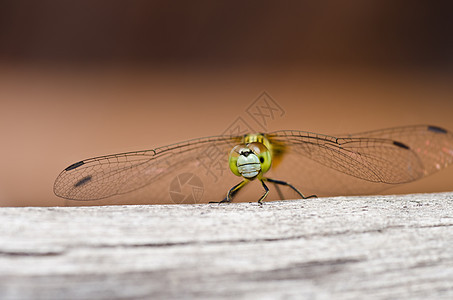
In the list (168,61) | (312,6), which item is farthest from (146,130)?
(312,6)

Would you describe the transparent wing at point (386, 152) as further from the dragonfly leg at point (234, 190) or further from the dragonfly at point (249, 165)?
the dragonfly leg at point (234, 190)

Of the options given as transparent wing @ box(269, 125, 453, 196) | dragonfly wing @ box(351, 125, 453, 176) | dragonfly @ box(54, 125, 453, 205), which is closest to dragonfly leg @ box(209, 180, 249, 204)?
dragonfly @ box(54, 125, 453, 205)

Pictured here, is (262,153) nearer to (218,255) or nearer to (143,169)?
(143,169)

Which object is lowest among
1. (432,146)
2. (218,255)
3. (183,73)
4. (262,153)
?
(218,255)

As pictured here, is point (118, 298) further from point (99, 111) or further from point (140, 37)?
point (140, 37)

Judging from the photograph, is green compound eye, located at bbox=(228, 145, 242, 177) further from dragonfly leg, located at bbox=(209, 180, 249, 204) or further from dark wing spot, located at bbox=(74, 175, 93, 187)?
dark wing spot, located at bbox=(74, 175, 93, 187)

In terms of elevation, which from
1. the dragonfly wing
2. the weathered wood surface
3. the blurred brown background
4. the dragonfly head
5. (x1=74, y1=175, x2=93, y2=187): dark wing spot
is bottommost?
the weathered wood surface

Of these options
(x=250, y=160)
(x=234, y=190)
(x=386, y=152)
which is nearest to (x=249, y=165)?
(x=250, y=160)

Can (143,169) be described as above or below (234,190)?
above
